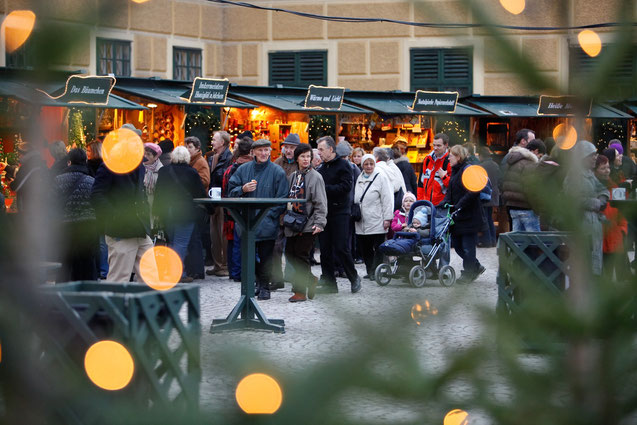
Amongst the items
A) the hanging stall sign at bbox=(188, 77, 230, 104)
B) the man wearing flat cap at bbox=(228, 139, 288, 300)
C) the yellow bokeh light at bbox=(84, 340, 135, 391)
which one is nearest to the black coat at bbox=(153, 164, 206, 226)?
the yellow bokeh light at bbox=(84, 340, 135, 391)

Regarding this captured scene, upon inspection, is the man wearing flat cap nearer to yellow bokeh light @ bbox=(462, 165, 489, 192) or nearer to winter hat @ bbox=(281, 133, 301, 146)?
winter hat @ bbox=(281, 133, 301, 146)


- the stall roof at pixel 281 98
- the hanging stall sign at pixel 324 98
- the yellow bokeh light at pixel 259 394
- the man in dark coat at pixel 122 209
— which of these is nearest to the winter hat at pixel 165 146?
the stall roof at pixel 281 98

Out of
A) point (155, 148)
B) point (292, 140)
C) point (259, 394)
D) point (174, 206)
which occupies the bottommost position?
point (259, 394)

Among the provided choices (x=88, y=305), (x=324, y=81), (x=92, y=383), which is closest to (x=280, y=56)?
(x=324, y=81)

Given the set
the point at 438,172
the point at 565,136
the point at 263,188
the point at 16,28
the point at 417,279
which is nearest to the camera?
the point at 16,28

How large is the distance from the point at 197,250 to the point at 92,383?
396 inches

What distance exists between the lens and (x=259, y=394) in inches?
48.3

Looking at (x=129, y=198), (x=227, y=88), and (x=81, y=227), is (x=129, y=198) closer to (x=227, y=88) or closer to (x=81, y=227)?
(x=81, y=227)

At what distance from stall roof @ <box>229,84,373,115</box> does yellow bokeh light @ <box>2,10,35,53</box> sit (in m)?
17.4

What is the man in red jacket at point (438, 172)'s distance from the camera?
12.4 meters

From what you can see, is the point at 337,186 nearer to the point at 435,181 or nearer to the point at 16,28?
the point at 435,181

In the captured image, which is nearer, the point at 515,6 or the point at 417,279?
the point at 515,6

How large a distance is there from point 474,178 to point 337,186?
150cm

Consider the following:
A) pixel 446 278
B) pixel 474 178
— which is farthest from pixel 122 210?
pixel 474 178
